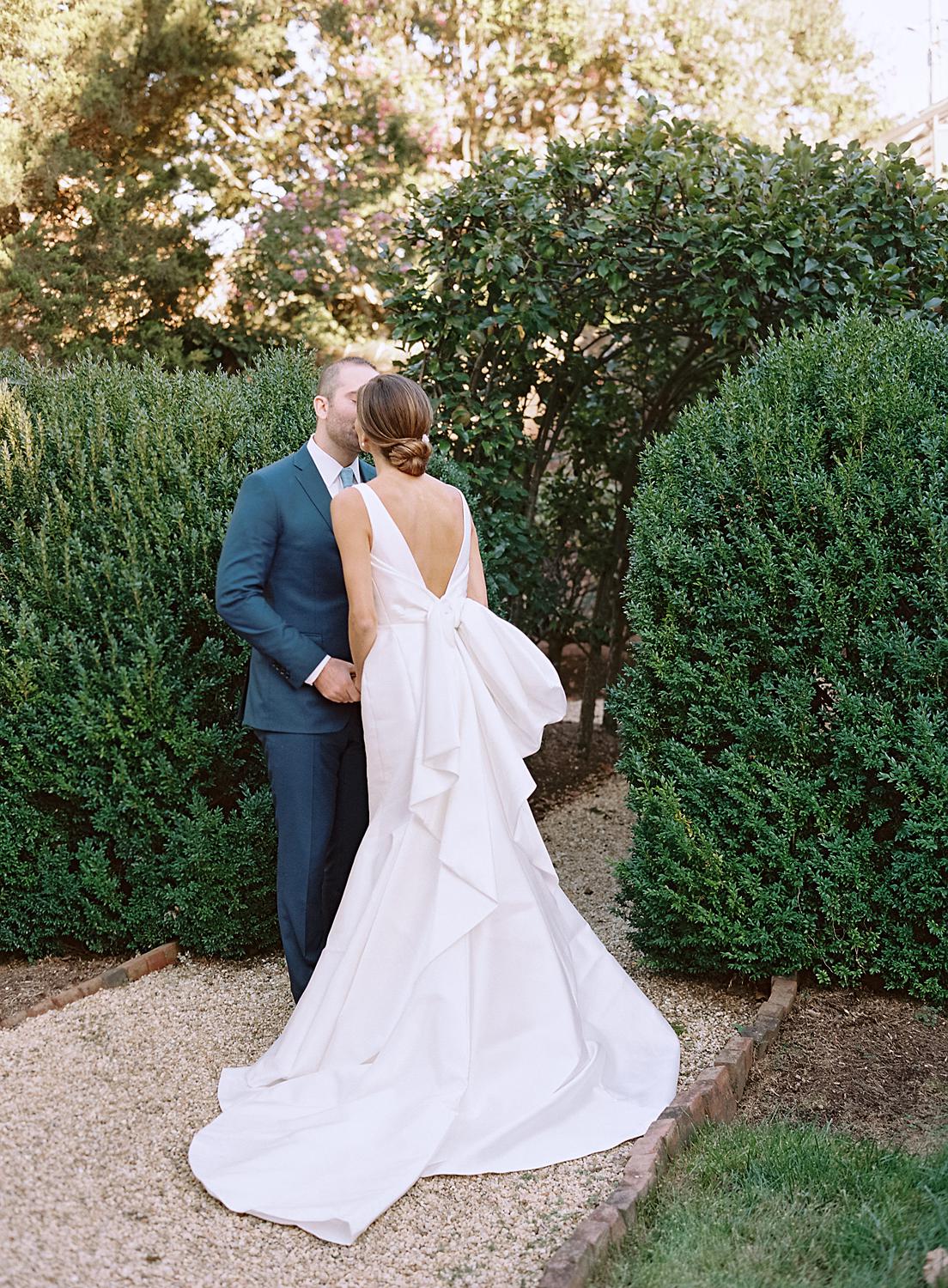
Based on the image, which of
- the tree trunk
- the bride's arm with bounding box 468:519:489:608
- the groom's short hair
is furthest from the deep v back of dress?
the tree trunk

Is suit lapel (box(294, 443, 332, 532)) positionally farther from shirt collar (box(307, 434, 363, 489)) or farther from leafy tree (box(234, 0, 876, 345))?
leafy tree (box(234, 0, 876, 345))

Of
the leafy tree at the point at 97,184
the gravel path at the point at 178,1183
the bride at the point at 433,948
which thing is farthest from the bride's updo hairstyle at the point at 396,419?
the leafy tree at the point at 97,184

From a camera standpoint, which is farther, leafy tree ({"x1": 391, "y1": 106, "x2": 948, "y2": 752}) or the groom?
leafy tree ({"x1": 391, "y1": 106, "x2": 948, "y2": 752})

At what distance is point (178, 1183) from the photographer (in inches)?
121

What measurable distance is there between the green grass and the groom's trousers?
1.51m

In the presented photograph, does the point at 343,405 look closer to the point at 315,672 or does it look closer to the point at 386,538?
the point at 386,538

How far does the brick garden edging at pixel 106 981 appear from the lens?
4.29 meters

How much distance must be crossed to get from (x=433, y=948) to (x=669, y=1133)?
0.84m

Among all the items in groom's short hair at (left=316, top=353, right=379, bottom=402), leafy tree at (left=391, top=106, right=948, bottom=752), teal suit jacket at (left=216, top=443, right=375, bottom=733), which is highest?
leafy tree at (left=391, top=106, right=948, bottom=752)

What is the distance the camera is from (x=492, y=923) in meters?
3.47

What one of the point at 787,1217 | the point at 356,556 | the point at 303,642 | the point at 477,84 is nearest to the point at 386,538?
the point at 356,556

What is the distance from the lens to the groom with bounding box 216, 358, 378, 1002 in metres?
3.83

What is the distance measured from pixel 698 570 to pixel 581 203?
9.39 feet

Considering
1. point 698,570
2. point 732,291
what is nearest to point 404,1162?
point 698,570
